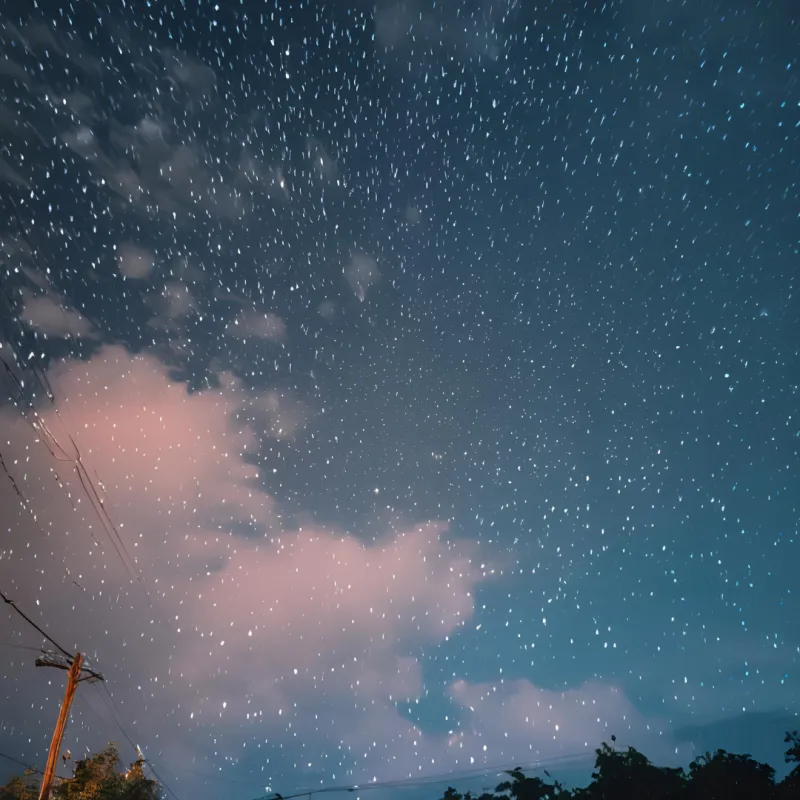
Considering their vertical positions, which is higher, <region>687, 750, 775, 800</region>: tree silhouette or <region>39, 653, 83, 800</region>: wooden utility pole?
<region>39, 653, 83, 800</region>: wooden utility pole

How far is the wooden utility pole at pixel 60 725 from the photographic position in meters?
14.1

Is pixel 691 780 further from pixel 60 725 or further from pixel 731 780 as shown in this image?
pixel 60 725

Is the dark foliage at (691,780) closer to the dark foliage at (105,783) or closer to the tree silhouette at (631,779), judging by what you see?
the tree silhouette at (631,779)

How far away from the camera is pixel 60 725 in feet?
49.5

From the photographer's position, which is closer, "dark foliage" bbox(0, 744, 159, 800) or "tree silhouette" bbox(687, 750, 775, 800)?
"tree silhouette" bbox(687, 750, 775, 800)

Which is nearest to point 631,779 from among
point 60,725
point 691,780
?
point 691,780

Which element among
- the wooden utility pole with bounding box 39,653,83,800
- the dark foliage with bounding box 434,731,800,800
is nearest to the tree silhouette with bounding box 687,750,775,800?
the dark foliage with bounding box 434,731,800,800

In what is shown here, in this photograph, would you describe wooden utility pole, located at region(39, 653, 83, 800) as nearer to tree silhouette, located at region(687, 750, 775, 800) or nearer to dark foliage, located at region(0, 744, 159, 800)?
dark foliage, located at region(0, 744, 159, 800)

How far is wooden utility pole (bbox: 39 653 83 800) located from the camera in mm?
14094

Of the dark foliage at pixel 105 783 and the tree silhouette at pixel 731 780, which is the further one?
the dark foliage at pixel 105 783

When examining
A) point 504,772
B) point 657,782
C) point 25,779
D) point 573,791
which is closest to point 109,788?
point 25,779

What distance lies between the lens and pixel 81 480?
1406 cm

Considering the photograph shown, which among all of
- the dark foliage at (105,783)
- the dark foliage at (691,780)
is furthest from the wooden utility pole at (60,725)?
the dark foliage at (691,780)

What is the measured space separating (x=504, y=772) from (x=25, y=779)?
107 feet
